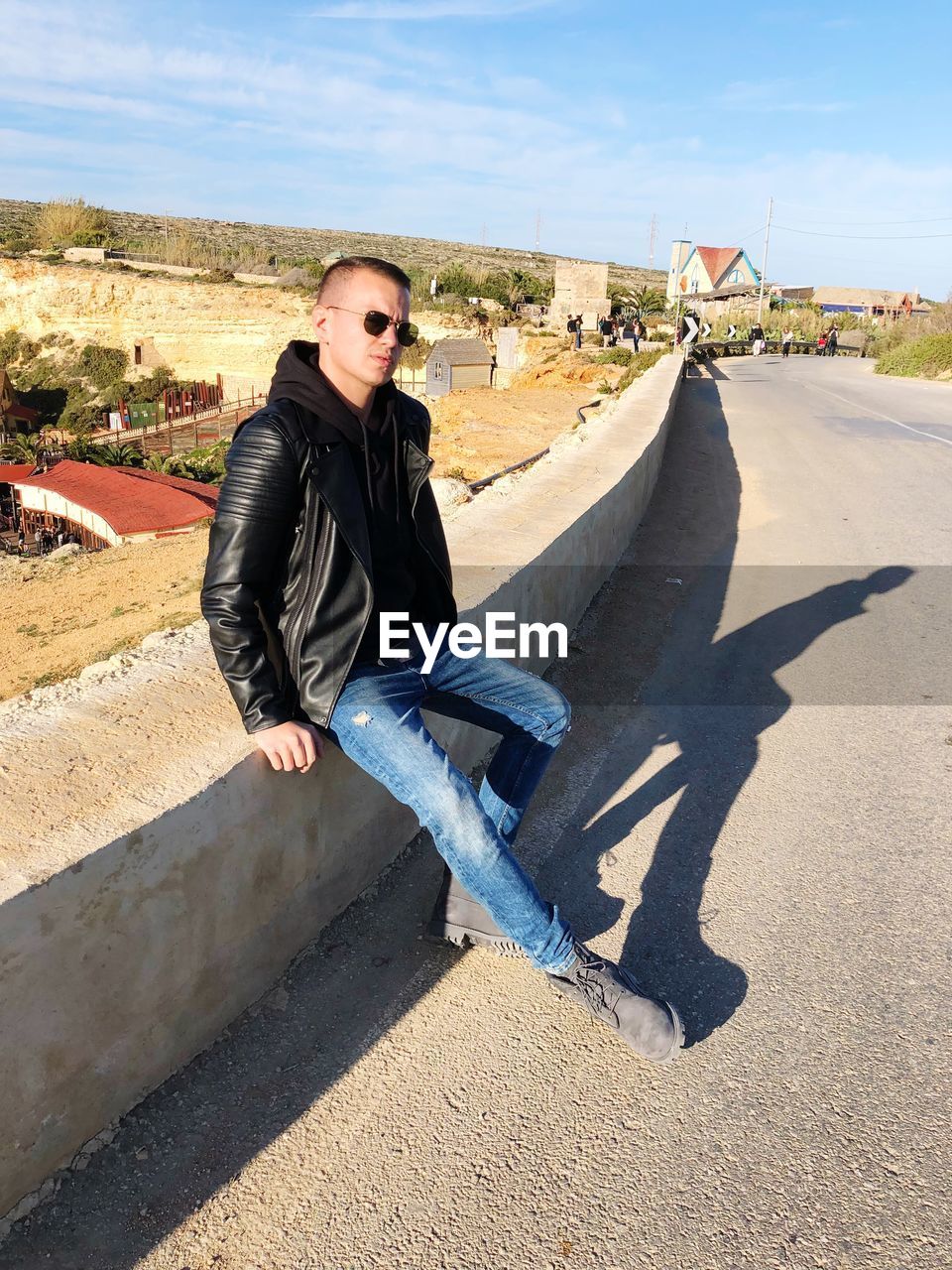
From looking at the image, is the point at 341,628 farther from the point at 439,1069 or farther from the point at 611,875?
the point at 611,875

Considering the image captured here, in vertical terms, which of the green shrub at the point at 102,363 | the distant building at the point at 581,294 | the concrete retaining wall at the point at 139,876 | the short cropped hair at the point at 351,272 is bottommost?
the green shrub at the point at 102,363

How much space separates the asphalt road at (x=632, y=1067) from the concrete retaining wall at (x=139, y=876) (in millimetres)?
131

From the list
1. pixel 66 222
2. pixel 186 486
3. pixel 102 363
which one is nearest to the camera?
pixel 186 486

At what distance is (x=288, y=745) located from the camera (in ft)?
7.74

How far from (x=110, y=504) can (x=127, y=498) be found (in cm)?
57

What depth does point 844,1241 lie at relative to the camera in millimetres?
1979

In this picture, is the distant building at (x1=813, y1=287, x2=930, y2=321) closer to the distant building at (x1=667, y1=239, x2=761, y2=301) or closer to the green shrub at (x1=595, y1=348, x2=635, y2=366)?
the distant building at (x1=667, y1=239, x2=761, y2=301)

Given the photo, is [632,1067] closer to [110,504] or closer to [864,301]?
[110,504]

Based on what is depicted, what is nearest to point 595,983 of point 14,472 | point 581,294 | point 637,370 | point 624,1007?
point 624,1007

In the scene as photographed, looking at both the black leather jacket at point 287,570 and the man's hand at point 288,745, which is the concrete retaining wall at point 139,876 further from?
the black leather jacket at point 287,570

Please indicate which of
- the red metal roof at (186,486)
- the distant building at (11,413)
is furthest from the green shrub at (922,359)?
the distant building at (11,413)

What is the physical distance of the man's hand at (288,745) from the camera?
2350 mm

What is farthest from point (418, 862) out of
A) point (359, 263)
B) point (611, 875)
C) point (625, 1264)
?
point (359, 263)

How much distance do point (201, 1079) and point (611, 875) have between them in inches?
61.7
